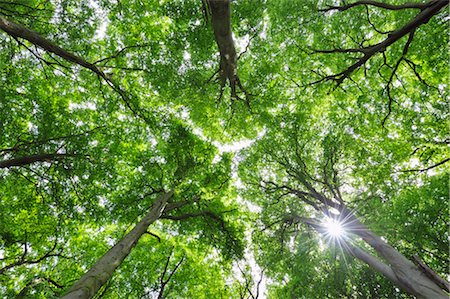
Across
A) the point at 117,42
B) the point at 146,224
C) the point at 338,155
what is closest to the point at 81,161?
the point at 146,224

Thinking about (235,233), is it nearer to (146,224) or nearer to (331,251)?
(146,224)

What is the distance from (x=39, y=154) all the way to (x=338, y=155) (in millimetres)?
11494

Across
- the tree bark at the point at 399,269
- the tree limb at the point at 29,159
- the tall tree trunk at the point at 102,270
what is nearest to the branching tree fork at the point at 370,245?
the tree bark at the point at 399,269

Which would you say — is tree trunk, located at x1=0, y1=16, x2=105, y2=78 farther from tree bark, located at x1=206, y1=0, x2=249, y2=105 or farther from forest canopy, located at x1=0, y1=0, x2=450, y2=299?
tree bark, located at x1=206, y1=0, x2=249, y2=105

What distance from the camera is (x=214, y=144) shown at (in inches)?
451

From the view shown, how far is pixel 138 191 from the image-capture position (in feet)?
32.6

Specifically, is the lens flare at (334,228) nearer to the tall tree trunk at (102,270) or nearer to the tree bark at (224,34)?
the tree bark at (224,34)

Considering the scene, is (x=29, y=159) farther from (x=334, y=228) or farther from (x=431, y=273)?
(x=334, y=228)

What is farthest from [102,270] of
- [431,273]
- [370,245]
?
[370,245]

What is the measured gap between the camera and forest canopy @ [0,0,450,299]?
23.7ft

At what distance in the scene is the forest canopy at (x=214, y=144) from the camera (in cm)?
723

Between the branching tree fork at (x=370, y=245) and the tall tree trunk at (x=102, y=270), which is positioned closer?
the tall tree trunk at (x=102, y=270)

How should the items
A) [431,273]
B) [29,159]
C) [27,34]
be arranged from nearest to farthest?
1. [27,34]
2. [431,273]
3. [29,159]

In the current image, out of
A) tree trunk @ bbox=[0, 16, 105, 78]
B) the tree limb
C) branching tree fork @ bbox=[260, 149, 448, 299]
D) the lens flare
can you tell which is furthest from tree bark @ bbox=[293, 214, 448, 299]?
the tree limb
